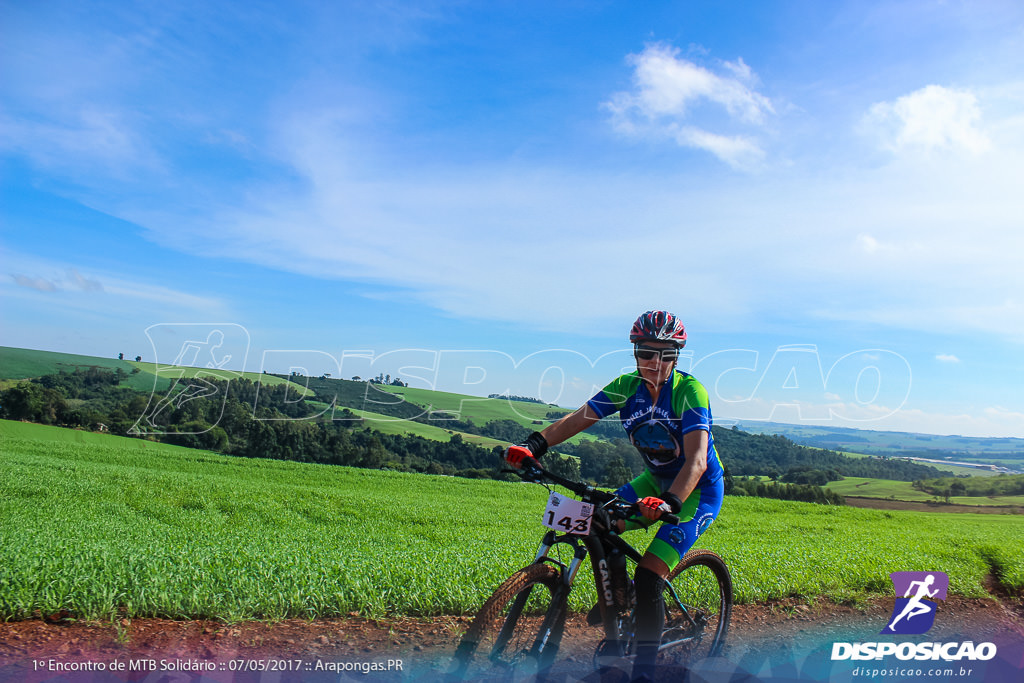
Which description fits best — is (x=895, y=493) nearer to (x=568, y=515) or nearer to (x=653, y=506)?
(x=653, y=506)

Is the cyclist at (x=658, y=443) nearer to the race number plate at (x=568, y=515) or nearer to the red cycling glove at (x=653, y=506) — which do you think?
the red cycling glove at (x=653, y=506)

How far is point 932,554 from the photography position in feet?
35.4

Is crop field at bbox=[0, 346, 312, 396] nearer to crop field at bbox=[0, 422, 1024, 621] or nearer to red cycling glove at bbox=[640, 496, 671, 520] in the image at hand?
crop field at bbox=[0, 422, 1024, 621]

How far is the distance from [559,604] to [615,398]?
5.51 feet

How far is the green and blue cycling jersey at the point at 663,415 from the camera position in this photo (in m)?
4.26

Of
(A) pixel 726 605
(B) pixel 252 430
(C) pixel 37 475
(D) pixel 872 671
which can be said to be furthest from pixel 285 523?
(B) pixel 252 430

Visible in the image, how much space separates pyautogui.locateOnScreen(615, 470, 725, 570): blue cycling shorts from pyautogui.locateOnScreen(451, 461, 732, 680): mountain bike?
0.73 feet

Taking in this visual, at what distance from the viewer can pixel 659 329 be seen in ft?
14.1

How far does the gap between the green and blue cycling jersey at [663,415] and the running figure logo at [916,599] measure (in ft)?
13.4

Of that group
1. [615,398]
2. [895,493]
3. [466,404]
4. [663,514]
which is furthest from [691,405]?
[466,404]

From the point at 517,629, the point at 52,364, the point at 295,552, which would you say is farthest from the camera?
the point at 52,364

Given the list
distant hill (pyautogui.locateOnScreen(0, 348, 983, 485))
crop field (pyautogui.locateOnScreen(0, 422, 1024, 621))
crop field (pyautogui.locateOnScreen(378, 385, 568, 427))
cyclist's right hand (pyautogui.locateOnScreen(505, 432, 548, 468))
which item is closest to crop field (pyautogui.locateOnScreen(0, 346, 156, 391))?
distant hill (pyautogui.locateOnScreen(0, 348, 983, 485))

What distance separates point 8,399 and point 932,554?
6286 centimetres

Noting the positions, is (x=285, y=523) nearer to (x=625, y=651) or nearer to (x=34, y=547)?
(x=34, y=547)
